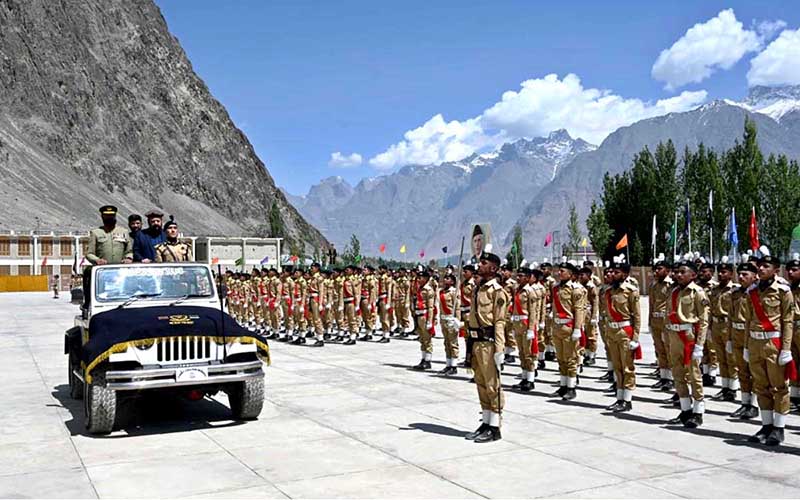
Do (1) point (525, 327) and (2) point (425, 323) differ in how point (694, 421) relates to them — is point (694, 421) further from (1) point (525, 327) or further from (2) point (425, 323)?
(2) point (425, 323)

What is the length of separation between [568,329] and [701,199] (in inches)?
2124

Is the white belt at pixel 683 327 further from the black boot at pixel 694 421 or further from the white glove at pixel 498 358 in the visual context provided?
the white glove at pixel 498 358

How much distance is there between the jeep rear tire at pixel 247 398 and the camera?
32.5 ft

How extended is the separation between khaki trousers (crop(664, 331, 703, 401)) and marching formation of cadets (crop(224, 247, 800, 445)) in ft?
0.04

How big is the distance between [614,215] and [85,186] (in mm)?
77528

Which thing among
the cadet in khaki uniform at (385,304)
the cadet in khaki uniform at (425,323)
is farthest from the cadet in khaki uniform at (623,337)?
the cadet in khaki uniform at (385,304)

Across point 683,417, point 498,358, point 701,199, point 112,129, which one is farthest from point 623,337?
point 112,129

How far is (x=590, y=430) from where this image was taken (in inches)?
377

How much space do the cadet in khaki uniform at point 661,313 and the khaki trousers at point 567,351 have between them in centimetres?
135

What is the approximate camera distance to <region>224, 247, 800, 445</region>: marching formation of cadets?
8969 mm

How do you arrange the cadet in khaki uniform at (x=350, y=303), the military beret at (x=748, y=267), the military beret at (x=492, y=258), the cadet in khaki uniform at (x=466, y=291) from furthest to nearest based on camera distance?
the cadet in khaki uniform at (x=350, y=303) < the cadet in khaki uniform at (x=466, y=291) < the military beret at (x=748, y=267) < the military beret at (x=492, y=258)

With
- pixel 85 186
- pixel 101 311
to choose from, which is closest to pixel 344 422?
pixel 101 311

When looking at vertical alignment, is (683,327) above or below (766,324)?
below

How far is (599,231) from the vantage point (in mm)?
65500
